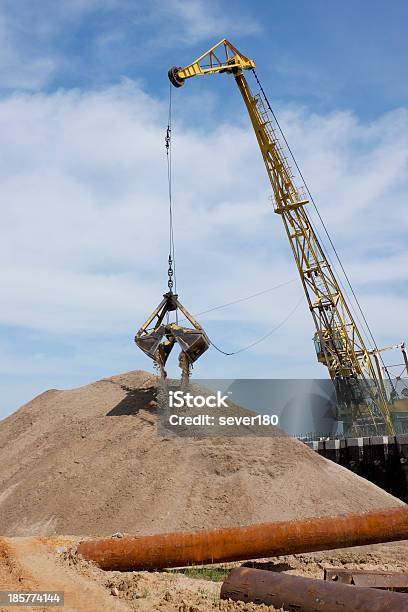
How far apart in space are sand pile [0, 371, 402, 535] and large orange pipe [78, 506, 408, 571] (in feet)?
12.5

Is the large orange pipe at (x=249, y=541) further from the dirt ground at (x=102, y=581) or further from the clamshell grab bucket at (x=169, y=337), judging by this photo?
the clamshell grab bucket at (x=169, y=337)

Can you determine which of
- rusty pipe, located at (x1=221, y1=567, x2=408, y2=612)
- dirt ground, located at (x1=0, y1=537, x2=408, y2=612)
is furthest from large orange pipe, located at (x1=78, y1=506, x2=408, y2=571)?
rusty pipe, located at (x1=221, y1=567, x2=408, y2=612)

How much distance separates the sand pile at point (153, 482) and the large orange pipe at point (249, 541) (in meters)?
3.82

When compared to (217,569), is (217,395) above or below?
above

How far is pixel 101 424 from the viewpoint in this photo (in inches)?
722

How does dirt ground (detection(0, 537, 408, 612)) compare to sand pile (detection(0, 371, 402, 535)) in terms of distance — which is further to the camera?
sand pile (detection(0, 371, 402, 535))

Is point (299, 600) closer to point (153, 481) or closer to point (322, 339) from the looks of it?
point (153, 481)

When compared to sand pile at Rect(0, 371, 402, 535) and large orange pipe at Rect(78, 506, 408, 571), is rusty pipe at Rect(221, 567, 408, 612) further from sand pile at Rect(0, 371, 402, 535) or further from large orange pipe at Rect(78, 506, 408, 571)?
sand pile at Rect(0, 371, 402, 535)

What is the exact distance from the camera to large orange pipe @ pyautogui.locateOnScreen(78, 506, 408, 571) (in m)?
8.66

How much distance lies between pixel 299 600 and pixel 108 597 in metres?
2.28

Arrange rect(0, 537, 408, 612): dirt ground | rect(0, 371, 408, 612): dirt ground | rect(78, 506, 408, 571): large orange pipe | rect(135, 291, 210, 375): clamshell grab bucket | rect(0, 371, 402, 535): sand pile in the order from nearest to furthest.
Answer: rect(0, 537, 408, 612): dirt ground, rect(78, 506, 408, 571): large orange pipe, rect(0, 371, 408, 612): dirt ground, rect(0, 371, 402, 535): sand pile, rect(135, 291, 210, 375): clamshell grab bucket

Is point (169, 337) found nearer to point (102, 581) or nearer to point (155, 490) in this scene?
point (155, 490)

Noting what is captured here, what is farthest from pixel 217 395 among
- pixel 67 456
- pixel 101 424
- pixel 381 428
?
pixel 381 428

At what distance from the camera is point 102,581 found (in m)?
7.66
